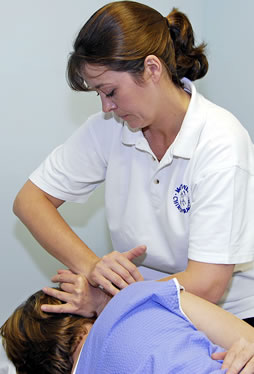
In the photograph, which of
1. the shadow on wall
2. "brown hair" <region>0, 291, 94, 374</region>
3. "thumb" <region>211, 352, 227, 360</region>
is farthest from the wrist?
the shadow on wall

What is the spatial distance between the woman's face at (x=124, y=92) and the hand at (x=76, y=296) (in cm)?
52

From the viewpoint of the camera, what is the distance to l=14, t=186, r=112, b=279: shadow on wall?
234 centimetres

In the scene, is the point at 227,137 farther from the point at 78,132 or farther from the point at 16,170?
the point at 16,170

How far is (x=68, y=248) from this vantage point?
165 cm

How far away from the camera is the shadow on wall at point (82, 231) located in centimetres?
234

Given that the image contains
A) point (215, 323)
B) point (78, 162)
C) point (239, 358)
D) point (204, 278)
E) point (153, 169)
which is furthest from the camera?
point (78, 162)

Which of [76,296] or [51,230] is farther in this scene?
[51,230]

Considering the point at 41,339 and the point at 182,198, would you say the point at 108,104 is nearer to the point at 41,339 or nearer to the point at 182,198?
the point at 182,198

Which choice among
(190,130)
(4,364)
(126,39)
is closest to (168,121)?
(190,130)

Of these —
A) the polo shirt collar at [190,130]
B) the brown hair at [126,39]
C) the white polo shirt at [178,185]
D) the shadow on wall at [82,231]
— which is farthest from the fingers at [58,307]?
the shadow on wall at [82,231]

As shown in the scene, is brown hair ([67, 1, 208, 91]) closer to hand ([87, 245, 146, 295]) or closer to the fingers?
hand ([87, 245, 146, 295])

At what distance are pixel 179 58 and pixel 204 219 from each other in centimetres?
51

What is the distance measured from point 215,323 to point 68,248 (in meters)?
0.57

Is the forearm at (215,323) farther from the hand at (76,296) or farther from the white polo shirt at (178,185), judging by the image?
→ the hand at (76,296)
